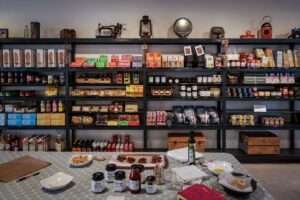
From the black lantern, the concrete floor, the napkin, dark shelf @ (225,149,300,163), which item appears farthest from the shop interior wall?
the napkin

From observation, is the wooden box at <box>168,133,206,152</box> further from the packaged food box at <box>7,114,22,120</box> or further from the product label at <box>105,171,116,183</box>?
the packaged food box at <box>7,114,22,120</box>

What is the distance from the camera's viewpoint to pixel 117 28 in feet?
14.1

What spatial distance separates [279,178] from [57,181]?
3557mm

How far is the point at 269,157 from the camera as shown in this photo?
4.21 m

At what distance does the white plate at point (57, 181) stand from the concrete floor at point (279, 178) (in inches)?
112

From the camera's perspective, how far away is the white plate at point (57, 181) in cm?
166

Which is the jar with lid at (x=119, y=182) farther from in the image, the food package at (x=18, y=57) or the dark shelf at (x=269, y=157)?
the food package at (x=18, y=57)

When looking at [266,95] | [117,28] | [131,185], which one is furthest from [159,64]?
[131,185]

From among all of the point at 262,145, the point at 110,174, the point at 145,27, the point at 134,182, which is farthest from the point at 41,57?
the point at 262,145

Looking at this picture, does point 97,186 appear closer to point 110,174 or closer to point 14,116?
point 110,174

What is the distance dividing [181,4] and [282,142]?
140 inches

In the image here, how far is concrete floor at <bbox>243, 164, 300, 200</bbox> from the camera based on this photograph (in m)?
3.24

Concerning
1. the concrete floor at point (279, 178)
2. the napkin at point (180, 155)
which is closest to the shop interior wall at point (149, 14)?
Answer: the concrete floor at point (279, 178)

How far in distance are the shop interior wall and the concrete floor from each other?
7.75 ft
